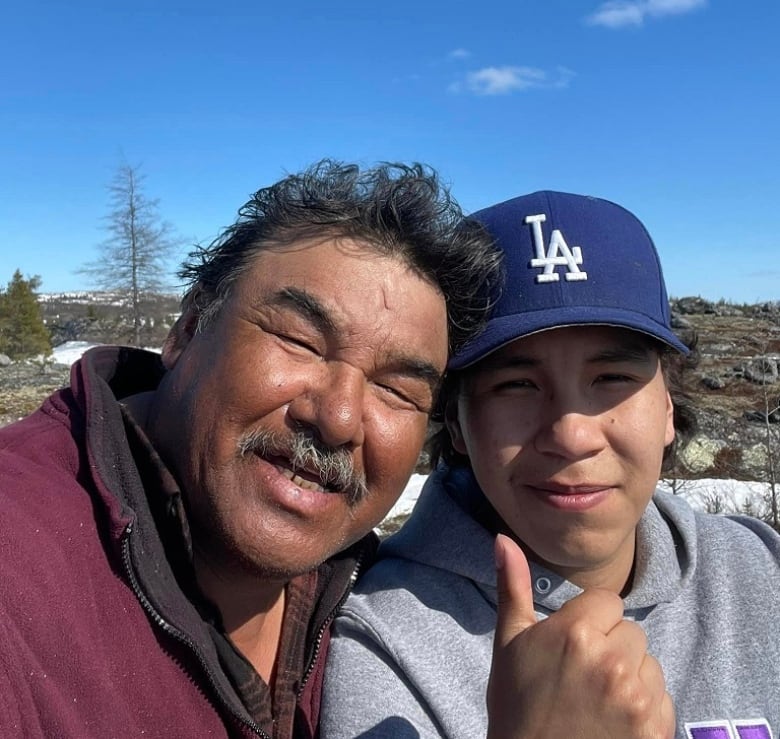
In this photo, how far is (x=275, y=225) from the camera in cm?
210

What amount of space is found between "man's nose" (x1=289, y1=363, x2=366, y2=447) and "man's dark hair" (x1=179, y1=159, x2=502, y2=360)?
406mm

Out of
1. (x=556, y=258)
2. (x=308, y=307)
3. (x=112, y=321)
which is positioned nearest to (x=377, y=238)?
(x=308, y=307)

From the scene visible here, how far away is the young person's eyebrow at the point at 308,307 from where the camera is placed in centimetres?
186

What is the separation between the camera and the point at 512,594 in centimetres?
142

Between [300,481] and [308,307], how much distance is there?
1.54 ft

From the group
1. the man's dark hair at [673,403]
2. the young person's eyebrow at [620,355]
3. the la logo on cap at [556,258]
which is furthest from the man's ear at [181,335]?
the young person's eyebrow at [620,355]

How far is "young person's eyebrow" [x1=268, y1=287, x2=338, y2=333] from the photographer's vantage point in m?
1.86

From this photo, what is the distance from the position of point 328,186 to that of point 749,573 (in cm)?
178

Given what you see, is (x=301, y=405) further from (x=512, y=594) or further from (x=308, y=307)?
(x=512, y=594)

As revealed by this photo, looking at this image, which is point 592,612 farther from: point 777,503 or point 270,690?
point 777,503

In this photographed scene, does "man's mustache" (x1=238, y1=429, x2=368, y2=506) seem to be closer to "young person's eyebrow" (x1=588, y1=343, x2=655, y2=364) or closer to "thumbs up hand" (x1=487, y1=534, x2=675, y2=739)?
"thumbs up hand" (x1=487, y1=534, x2=675, y2=739)

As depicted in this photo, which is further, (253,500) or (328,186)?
(328,186)

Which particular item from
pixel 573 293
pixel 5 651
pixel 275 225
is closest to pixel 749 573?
pixel 573 293

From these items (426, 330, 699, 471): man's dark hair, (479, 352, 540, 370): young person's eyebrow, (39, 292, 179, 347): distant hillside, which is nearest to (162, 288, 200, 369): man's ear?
(426, 330, 699, 471): man's dark hair
